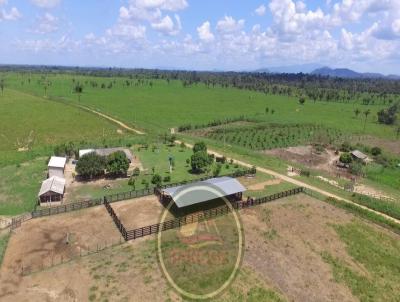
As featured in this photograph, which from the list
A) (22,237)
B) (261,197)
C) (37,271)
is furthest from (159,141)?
(37,271)

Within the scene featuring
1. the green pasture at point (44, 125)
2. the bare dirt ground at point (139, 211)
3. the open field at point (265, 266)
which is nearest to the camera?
the open field at point (265, 266)

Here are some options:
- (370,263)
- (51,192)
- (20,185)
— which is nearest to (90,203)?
(51,192)

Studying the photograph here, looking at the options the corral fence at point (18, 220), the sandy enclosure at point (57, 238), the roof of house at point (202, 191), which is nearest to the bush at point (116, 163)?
the roof of house at point (202, 191)

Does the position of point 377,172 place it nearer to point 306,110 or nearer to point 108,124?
point 108,124

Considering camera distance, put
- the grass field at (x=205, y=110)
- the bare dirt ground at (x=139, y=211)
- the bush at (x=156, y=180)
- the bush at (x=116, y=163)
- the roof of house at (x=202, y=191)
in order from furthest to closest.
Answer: the grass field at (x=205, y=110) → the bush at (x=116, y=163) → the bush at (x=156, y=180) → the roof of house at (x=202, y=191) → the bare dirt ground at (x=139, y=211)

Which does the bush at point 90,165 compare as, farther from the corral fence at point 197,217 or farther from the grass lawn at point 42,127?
the grass lawn at point 42,127

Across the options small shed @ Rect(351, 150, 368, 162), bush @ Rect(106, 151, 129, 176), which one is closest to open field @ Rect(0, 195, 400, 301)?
bush @ Rect(106, 151, 129, 176)

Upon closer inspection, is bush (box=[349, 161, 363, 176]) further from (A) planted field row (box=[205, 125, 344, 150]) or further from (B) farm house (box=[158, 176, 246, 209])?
(B) farm house (box=[158, 176, 246, 209])
